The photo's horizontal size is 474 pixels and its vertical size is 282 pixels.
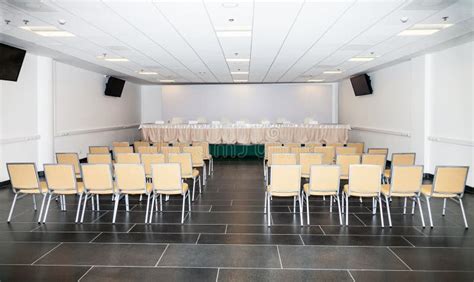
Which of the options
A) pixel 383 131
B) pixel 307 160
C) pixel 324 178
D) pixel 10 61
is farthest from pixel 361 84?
pixel 10 61

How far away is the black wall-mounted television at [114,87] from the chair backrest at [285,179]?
34.4ft

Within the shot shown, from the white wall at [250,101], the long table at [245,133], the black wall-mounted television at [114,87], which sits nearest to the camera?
the long table at [245,133]

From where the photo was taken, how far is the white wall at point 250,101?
58.1 ft

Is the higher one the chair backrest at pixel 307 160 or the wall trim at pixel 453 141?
the wall trim at pixel 453 141

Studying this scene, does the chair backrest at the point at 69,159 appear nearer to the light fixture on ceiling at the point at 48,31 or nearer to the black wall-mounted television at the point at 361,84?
the light fixture on ceiling at the point at 48,31

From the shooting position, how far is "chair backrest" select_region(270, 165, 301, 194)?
206 inches

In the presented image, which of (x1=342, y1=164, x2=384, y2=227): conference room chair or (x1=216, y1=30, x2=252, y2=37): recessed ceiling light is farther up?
(x1=216, y1=30, x2=252, y2=37): recessed ceiling light

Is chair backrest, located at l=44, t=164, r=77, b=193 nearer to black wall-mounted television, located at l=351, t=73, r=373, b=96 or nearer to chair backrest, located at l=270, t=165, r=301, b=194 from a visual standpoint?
chair backrest, located at l=270, t=165, r=301, b=194

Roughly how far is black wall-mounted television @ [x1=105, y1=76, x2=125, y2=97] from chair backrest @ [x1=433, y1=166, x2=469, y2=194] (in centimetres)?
1220

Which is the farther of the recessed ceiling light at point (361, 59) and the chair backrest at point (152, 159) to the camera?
the recessed ceiling light at point (361, 59)

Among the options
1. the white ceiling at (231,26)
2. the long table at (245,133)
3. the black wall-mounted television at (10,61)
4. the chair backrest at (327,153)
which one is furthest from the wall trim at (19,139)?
the chair backrest at (327,153)

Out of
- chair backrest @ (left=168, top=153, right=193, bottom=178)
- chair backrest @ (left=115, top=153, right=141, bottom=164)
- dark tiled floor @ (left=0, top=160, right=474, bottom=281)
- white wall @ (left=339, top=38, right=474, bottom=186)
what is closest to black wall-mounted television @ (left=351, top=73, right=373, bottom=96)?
white wall @ (left=339, top=38, right=474, bottom=186)

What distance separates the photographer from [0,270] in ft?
11.9

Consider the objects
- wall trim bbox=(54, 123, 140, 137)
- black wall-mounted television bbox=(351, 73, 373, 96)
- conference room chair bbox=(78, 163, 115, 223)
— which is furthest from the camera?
black wall-mounted television bbox=(351, 73, 373, 96)
